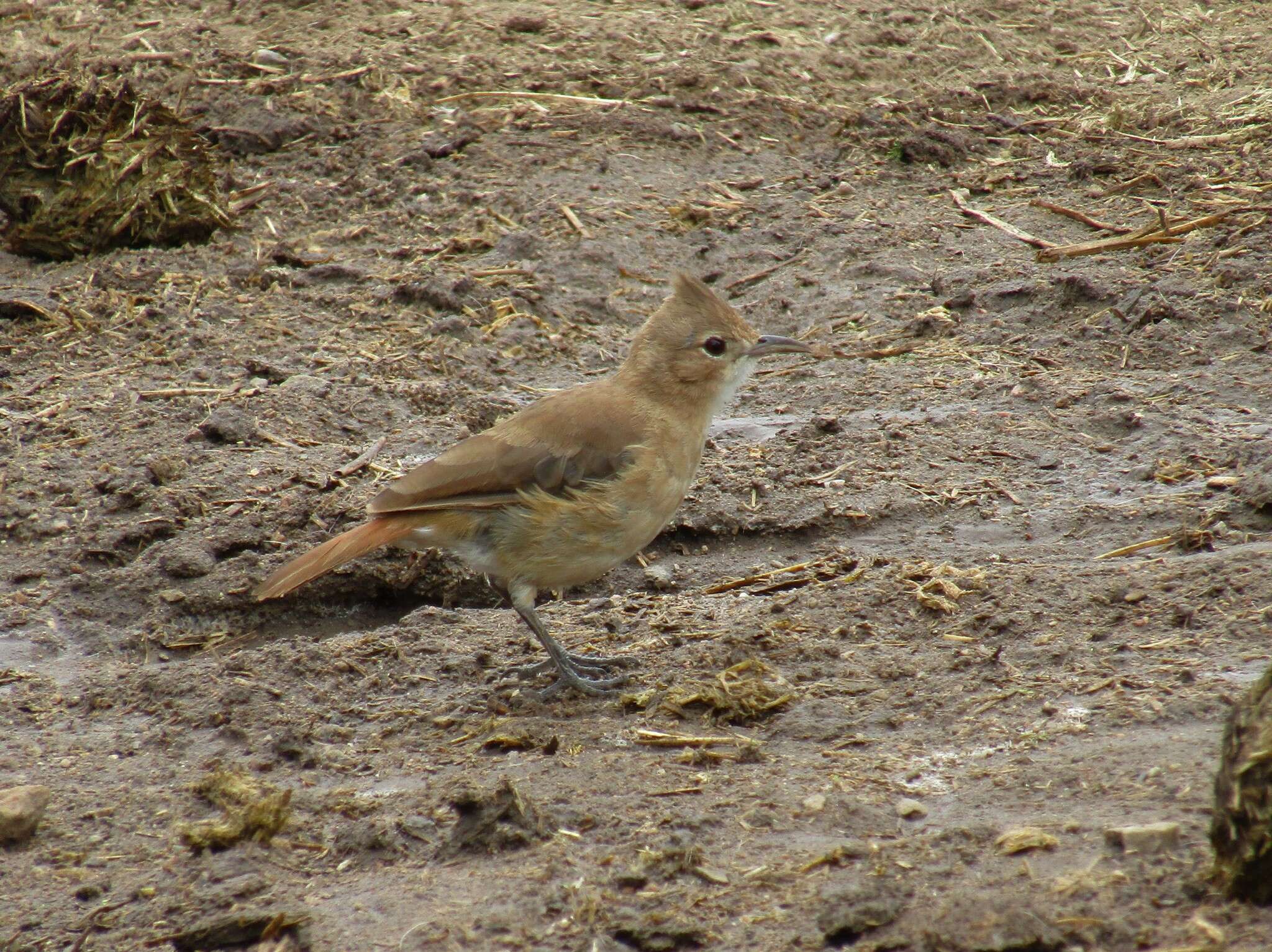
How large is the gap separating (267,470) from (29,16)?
6.56 m

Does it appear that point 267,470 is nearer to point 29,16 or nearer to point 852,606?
point 852,606

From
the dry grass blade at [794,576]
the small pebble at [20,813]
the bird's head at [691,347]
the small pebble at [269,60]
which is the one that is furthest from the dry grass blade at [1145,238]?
the small pebble at [20,813]

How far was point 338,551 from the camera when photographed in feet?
17.9

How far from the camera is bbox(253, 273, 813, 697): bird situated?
558 centimetres

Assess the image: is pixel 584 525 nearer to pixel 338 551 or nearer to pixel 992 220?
pixel 338 551

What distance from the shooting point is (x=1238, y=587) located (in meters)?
4.99

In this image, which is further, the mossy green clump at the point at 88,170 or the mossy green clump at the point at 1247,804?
the mossy green clump at the point at 88,170

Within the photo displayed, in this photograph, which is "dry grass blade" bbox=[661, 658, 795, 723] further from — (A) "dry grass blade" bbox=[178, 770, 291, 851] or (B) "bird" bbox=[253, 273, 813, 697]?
(A) "dry grass blade" bbox=[178, 770, 291, 851]

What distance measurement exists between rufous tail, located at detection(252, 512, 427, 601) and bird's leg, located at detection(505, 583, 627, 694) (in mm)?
518

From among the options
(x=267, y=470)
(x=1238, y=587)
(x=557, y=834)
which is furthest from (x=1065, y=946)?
(x=267, y=470)

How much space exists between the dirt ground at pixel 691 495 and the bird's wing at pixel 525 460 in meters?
0.64

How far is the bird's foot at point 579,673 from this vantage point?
17.8 feet

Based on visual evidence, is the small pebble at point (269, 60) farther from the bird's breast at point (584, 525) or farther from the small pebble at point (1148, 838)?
the small pebble at point (1148, 838)

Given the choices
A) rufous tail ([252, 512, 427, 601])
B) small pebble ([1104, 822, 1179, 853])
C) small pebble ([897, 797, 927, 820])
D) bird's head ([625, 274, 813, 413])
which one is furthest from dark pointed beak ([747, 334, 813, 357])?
small pebble ([1104, 822, 1179, 853])
